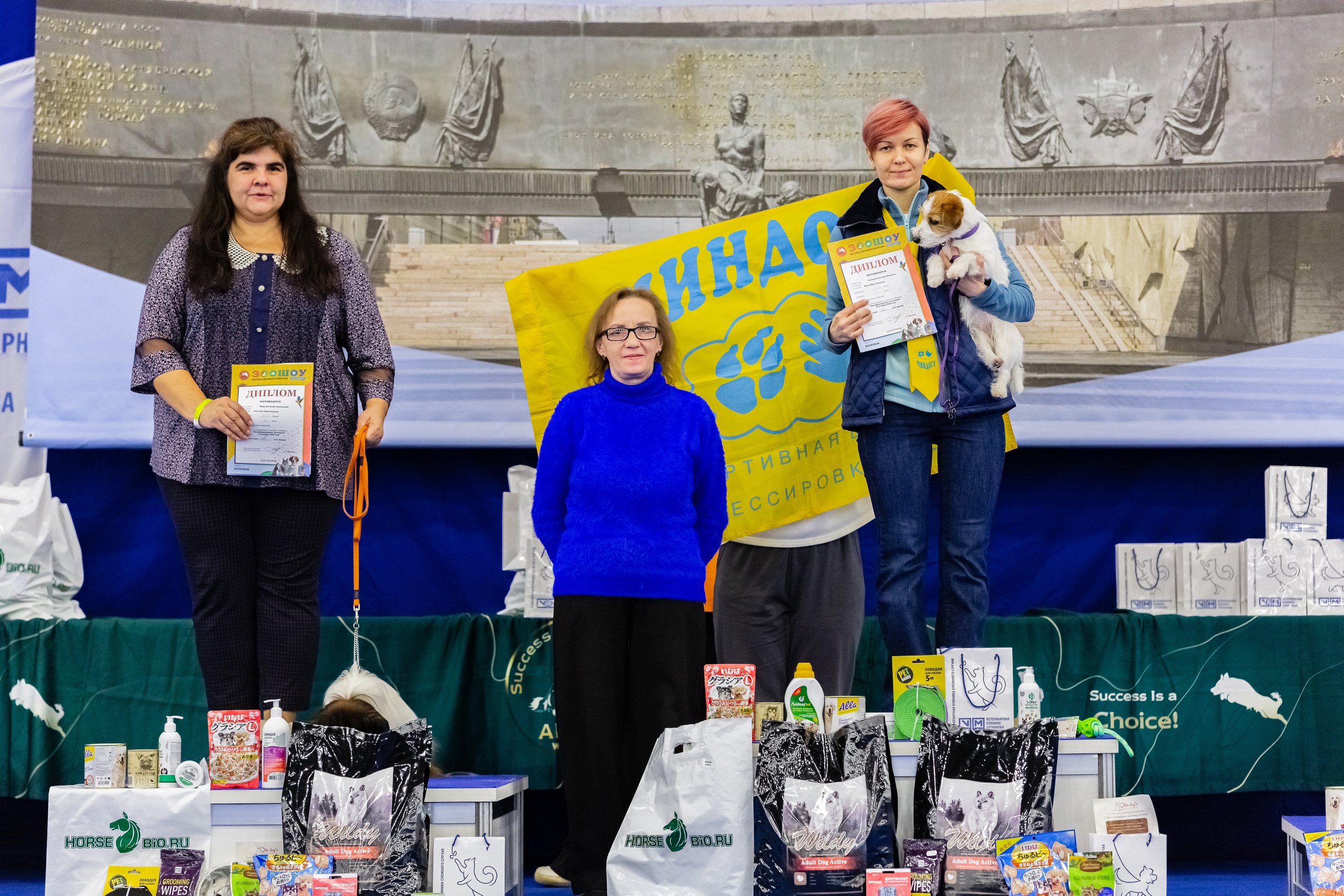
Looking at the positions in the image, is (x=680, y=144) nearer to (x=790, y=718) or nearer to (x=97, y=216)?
(x=97, y=216)

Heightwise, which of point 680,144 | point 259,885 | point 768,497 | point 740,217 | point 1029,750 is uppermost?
point 680,144

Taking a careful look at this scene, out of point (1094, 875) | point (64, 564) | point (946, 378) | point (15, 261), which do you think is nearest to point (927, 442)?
point (946, 378)

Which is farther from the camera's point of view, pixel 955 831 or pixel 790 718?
pixel 790 718

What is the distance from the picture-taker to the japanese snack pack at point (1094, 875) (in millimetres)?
2270

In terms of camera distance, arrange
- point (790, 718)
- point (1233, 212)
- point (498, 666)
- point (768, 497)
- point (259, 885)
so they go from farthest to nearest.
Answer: point (1233, 212) < point (498, 666) < point (768, 497) < point (790, 718) < point (259, 885)

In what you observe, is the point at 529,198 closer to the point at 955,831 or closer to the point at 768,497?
the point at 768,497

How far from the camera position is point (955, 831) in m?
2.41

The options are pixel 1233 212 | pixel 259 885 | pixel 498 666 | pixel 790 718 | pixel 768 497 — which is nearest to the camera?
pixel 259 885

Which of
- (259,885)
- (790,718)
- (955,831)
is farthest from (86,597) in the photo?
(955,831)

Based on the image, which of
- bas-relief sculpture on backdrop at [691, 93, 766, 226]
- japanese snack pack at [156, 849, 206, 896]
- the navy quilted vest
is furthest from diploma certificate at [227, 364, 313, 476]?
bas-relief sculpture on backdrop at [691, 93, 766, 226]

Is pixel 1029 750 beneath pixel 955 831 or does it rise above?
above

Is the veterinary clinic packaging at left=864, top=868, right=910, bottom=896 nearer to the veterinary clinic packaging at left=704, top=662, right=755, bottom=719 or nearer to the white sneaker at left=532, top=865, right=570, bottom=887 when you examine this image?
the veterinary clinic packaging at left=704, top=662, right=755, bottom=719

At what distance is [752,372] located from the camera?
3.43 meters

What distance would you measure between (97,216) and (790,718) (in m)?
2.82
